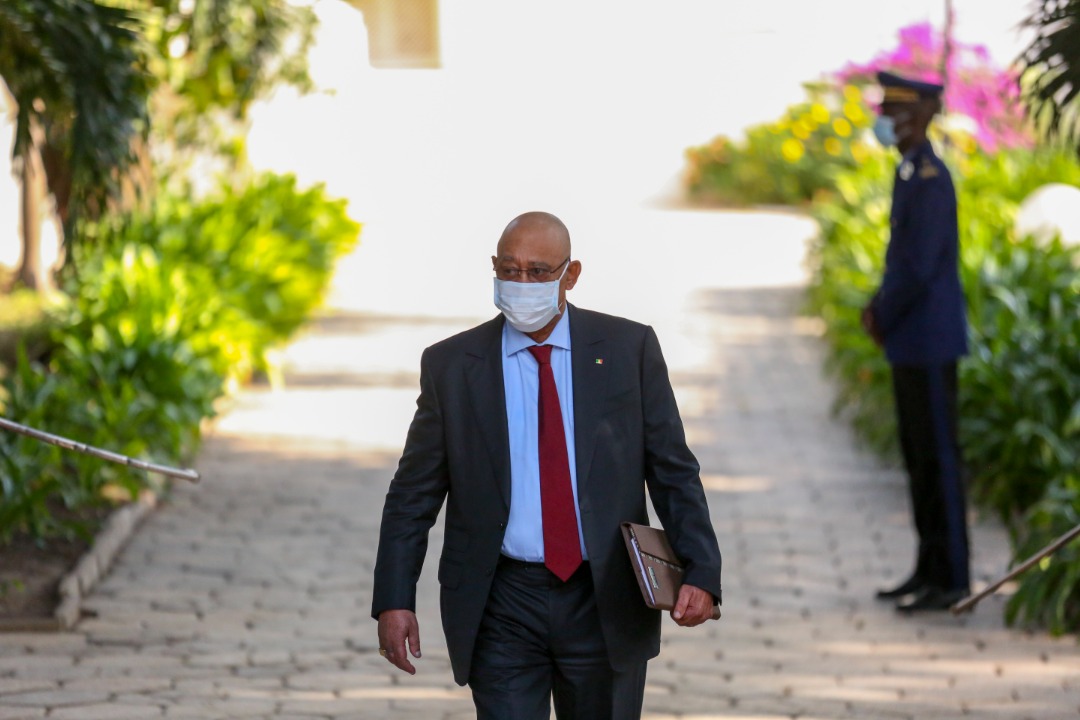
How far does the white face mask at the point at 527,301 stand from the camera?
333 centimetres

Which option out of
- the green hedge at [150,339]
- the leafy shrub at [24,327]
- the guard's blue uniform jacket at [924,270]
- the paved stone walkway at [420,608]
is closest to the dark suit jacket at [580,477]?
the paved stone walkway at [420,608]

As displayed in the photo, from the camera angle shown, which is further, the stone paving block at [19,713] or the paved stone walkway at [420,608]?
the paved stone walkway at [420,608]

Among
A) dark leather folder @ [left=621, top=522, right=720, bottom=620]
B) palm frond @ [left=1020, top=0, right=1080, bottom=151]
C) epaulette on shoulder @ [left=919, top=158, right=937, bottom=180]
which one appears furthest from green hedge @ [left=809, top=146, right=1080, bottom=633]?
dark leather folder @ [left=621, top=522, right=720, bottom=620]

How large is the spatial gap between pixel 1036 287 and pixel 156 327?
4629 millimetres

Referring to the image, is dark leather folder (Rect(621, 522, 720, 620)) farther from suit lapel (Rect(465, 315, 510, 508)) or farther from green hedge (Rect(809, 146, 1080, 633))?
green hedge (Rect(809, 146, 1080, 633))

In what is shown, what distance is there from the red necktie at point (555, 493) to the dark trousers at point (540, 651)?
5 cm

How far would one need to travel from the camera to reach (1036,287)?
8758mm

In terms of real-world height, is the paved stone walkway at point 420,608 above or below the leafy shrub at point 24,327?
below

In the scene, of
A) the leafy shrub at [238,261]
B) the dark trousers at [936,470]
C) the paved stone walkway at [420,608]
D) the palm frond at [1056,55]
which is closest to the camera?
the paved stone walkway at [420,608]

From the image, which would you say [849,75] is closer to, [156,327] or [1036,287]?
[1036,287]

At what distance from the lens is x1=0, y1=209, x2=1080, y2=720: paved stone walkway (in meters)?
5.25

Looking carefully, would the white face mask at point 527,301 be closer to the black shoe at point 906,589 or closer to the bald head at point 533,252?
the bald head at point 533,252

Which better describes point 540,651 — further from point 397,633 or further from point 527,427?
point 527,427

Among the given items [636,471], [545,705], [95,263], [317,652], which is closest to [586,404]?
[636,471]
